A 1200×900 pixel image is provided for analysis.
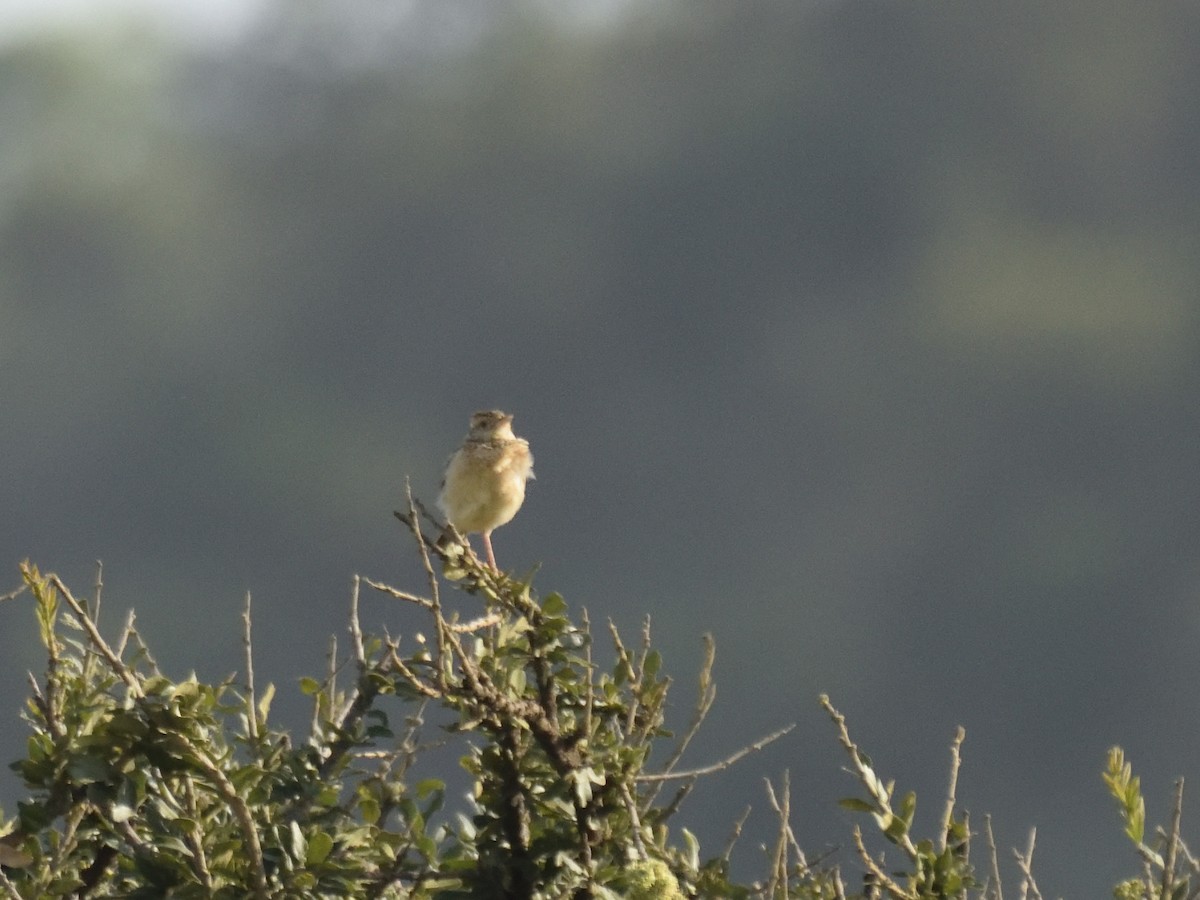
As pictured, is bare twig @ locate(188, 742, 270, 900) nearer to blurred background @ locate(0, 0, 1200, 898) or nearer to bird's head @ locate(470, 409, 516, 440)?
bird's head @ locate(470, 409, 516, 440)

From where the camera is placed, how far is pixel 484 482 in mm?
7730

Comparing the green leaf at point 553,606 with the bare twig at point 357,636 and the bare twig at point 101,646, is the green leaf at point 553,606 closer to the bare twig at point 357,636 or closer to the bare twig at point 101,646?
the bare twig at point 357,636

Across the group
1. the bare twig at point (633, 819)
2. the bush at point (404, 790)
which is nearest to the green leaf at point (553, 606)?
the bush at point (404, 790)

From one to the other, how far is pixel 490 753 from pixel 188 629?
4192 cm

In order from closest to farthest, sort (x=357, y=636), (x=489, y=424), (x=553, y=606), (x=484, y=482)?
(x=357, y=636), (x=553, y=606), (x=484, y=482), (x=489, y=424)

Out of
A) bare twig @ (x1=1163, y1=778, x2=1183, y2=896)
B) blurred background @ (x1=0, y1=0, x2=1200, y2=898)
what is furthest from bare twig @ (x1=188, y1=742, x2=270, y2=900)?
blurred background @ (x1=0, y1=0, x2=1200, y2=898)

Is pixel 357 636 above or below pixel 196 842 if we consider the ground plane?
above

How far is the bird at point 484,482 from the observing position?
25.4ft

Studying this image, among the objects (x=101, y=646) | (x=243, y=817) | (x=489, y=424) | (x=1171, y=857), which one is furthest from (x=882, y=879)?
(x=489, y=424)

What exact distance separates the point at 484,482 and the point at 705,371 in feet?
161

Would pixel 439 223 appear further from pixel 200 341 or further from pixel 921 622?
pixel 921 622

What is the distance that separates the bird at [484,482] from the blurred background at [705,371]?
2484 cm

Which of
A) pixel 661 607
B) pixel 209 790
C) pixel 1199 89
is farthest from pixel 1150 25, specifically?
pixel 209 790

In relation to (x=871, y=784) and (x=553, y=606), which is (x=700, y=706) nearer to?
(x=553, y=606)
